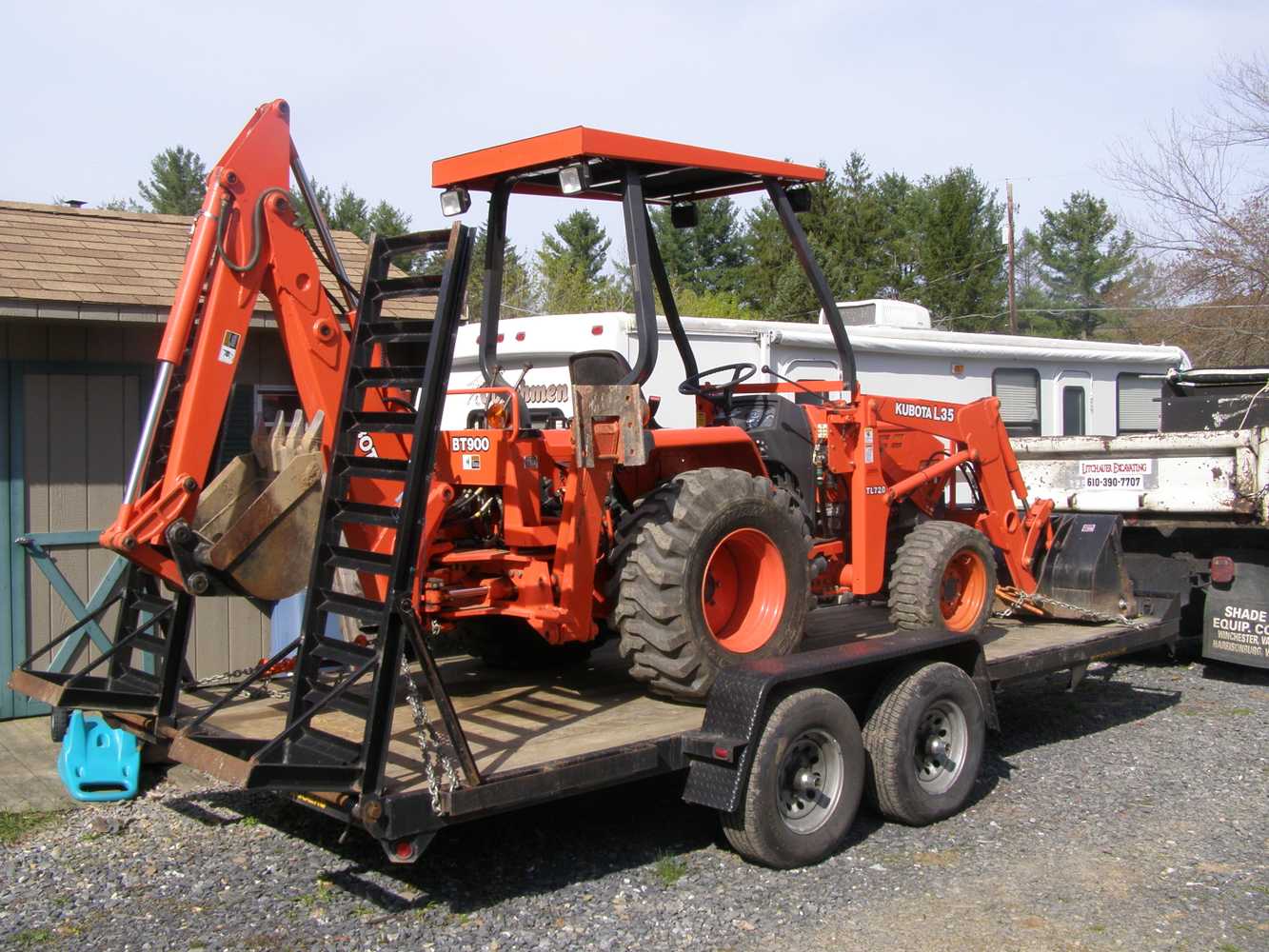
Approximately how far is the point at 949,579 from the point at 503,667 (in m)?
2.65

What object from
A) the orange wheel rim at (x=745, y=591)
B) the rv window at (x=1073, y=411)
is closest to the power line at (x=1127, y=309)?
the rv window at (x=1073, y=411)

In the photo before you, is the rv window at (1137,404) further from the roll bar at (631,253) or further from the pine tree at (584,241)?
the pine tree at (584,241)

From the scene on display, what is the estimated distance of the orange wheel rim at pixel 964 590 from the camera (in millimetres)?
7645

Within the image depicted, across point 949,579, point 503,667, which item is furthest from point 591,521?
point 949,579

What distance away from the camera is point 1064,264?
54250 millimetres

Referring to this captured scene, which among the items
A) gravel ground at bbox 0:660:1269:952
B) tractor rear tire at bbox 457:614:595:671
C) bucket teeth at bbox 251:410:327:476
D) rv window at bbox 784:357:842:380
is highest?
rv window at bbox 784:357:842:380

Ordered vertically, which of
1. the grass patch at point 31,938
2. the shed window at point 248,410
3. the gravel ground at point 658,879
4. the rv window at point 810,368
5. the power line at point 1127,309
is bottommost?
the grass patch at point 31,938

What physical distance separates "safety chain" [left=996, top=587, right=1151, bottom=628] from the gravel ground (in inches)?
51.1

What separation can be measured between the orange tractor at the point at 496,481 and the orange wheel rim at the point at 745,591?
10 mm

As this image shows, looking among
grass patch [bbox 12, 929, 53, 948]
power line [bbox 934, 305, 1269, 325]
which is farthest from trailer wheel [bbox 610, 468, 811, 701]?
power line [bbox 934, 305, 1269, 325]

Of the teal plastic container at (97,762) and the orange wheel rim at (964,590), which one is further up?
the orange wheel rim at (964,590)

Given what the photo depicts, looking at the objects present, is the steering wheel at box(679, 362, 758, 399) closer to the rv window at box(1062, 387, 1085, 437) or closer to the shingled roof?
the shingled roof

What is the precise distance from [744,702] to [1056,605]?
3.73 m

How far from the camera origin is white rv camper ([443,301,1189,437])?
10641 millimetres
